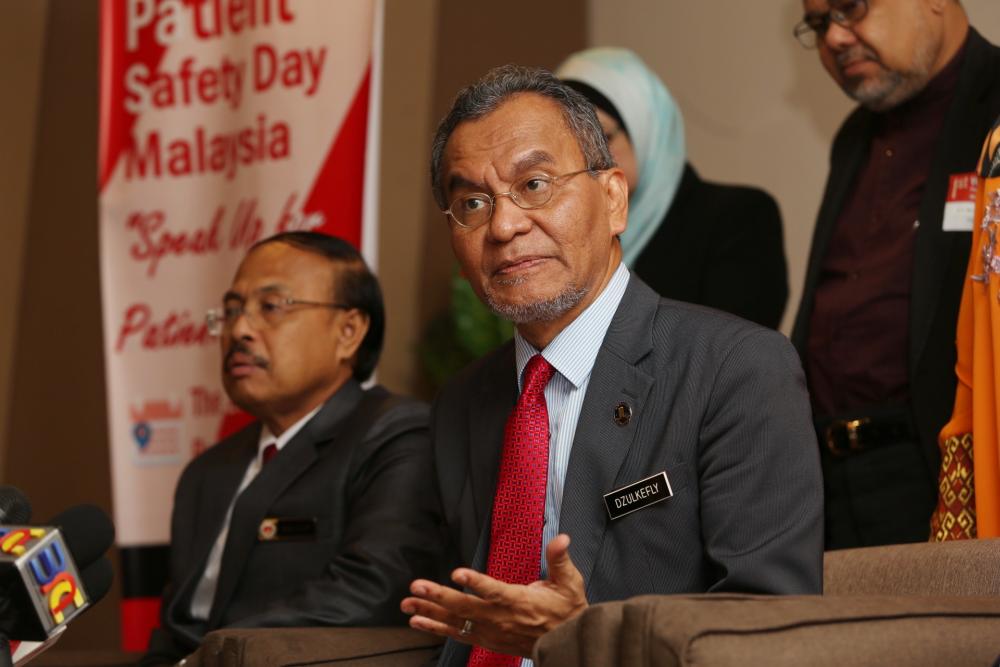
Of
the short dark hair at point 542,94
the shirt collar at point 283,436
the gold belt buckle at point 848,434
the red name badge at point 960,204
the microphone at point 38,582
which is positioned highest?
the short dark hair at point 542,94

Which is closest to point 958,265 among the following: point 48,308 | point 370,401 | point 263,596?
point 370,401

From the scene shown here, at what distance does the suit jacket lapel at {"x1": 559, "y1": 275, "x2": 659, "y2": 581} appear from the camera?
192cm

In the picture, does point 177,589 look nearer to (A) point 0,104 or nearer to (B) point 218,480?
(B) point 218,480

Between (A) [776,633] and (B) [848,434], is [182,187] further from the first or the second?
(A) [776,633]

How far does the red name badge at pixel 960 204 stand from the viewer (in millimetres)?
2580

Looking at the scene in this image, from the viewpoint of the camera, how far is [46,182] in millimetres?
5336

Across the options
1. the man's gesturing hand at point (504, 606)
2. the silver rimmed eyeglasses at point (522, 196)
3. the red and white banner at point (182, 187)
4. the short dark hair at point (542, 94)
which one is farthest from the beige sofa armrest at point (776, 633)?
the red and white banner at point (182, 187)

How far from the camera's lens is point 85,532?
4.52 ft

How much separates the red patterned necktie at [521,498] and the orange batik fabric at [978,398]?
79cm

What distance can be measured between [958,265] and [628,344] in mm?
922

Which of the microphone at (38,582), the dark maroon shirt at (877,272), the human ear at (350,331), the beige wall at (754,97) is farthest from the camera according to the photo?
the beige wall at (754,97)

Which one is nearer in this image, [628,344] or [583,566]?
[583,566]

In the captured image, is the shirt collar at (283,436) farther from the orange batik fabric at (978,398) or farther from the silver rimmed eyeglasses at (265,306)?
the orange batik fabric at (978,398)

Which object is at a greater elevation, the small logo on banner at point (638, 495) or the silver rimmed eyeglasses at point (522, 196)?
the silver rimmed eyeglasses at point (522, 196)
